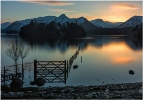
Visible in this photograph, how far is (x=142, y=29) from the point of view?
186125mm

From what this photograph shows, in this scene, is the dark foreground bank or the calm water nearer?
the dark foreground bank

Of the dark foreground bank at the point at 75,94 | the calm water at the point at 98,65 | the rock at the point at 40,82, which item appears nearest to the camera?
the dark foreground bank at the point at 75,94

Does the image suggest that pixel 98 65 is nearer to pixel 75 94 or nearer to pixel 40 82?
pixel 40 82

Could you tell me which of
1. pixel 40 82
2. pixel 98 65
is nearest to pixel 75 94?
pixel 40 82

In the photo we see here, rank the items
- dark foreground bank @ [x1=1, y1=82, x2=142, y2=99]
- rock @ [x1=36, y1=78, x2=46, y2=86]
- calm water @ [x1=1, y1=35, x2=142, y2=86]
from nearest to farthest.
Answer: dark foreground bank @ [x1=1, y1=82, x2=142, y2=99] < rock @ [x1=36, y1=78, x2=46, y2=86] < calm water @ [x1=1, y1=35, x2=142, y2=86]

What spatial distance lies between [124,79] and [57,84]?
35.2ft

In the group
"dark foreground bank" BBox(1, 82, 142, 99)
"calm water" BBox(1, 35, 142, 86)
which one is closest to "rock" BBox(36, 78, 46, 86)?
"calm water" BBox(1, 35, 142, 86)

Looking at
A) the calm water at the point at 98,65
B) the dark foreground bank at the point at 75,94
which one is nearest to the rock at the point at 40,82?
the calm water at the point at 98,65

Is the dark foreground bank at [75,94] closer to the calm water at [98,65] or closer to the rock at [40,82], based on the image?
the rock at [40,82]

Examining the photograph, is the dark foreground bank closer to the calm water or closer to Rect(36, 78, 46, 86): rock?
Rect(36, 78, 46, 86): rock

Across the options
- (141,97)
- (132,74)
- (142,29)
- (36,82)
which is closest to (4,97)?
(141,97)

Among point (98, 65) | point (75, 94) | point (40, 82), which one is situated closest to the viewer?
point (75, 94)

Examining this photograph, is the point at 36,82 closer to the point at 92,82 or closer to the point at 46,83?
the point at 46,83

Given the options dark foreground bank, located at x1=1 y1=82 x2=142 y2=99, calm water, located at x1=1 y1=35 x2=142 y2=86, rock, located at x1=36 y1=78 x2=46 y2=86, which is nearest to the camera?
dark foreground bank, located at x1=1 y1=82 x2=142 y2=99
